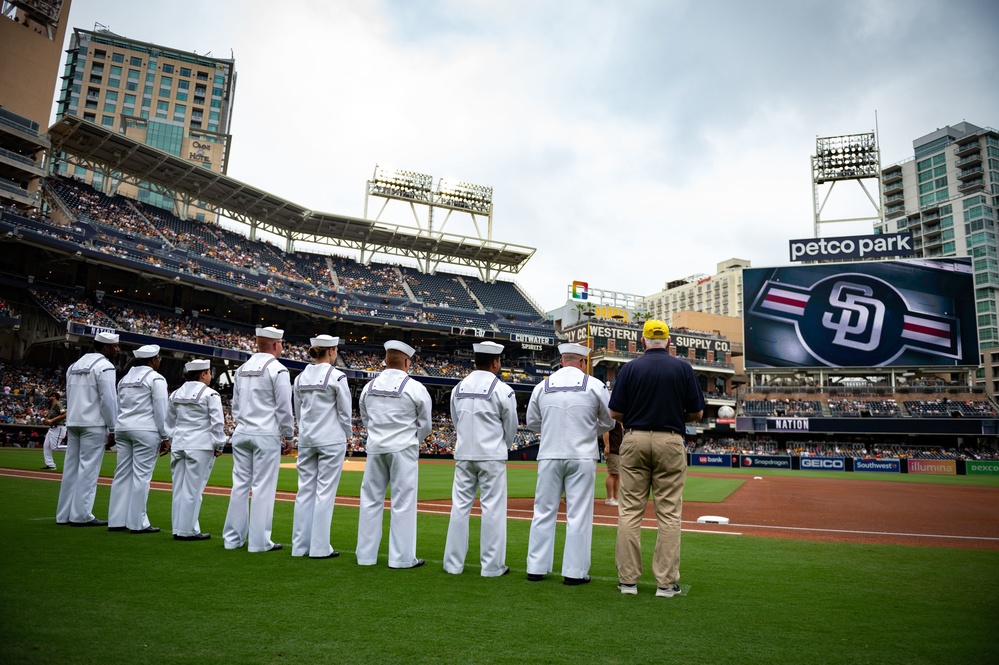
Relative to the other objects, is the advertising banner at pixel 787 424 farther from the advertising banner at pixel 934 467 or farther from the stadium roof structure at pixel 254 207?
the stadium roof structure at pixel 254 207

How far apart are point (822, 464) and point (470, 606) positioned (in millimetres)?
41484

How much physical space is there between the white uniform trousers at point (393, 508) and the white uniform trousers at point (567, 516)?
1213 mm

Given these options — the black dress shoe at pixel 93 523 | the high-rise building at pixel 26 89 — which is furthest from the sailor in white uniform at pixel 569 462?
the high-rise building at pixel 26 89

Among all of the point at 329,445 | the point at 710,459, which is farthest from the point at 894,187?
the point at 329,445

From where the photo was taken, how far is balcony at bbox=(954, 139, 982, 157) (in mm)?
88875

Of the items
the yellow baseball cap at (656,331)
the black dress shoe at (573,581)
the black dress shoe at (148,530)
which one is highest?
the yellow baseball cap at (656,331)

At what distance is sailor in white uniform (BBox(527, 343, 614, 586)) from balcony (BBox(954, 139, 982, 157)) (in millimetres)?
109383

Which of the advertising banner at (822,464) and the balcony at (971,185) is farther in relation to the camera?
the balcony at (971,185)

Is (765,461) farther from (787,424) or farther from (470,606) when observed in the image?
(470,606)

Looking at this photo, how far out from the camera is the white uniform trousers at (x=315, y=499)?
636 cm

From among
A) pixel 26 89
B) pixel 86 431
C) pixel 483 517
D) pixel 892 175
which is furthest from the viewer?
pixel 892 175

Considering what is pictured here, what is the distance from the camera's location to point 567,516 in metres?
5.50

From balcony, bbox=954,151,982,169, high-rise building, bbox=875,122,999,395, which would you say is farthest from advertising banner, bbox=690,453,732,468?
balcony, bbox=954,151,982,169

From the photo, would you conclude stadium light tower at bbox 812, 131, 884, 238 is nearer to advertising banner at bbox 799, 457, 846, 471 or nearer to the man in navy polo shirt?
advertising banner at bbox 799, 457, 846, 471
